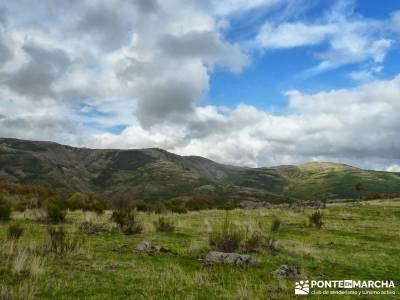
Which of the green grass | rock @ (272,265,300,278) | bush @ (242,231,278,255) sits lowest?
the green grass

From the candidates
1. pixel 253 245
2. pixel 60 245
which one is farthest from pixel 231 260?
pixel 60 245

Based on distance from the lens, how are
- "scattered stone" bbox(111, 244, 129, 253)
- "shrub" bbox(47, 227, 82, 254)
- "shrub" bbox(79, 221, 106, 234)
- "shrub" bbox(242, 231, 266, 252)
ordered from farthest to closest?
"shrub" bbox(79, 221, 106, 234) < "shrub" bbox(242, 231, 266, 252) < "scattered stone" bbox(111, 244, 129, 253) < "shrub" bbox(47, 227, 82, 254)

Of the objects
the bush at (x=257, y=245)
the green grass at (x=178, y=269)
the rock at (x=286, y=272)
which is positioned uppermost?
the bush at (x=257, y=245)

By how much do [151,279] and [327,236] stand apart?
68.4ft

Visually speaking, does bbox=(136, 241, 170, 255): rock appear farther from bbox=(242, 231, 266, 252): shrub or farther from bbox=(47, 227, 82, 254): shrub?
bbox=(242, 231, 266, 252): shrub

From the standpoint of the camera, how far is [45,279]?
46.0ft

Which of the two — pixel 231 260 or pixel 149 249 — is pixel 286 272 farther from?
pixel 149 249

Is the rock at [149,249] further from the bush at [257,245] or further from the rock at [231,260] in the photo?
the bush at [257,245]

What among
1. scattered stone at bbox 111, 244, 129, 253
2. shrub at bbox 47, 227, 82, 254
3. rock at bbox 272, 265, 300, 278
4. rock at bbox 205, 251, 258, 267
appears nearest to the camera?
rock at bbox 272, 265, 300, 278

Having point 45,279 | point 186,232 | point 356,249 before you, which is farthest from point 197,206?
point 45,279

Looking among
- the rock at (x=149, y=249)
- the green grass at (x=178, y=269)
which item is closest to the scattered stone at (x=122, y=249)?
the green grass at (x=178, y=269)

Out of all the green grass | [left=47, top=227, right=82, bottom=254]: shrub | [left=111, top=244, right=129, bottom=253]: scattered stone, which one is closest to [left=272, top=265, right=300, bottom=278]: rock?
the green grass

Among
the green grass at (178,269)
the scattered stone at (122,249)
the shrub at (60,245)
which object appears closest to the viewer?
the green grass at (178,269)

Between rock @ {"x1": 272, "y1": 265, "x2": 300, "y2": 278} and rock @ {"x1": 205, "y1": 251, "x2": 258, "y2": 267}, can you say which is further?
rock @ {"x1": 205, "y1": 251, "x2": 258, "y2": 267}
